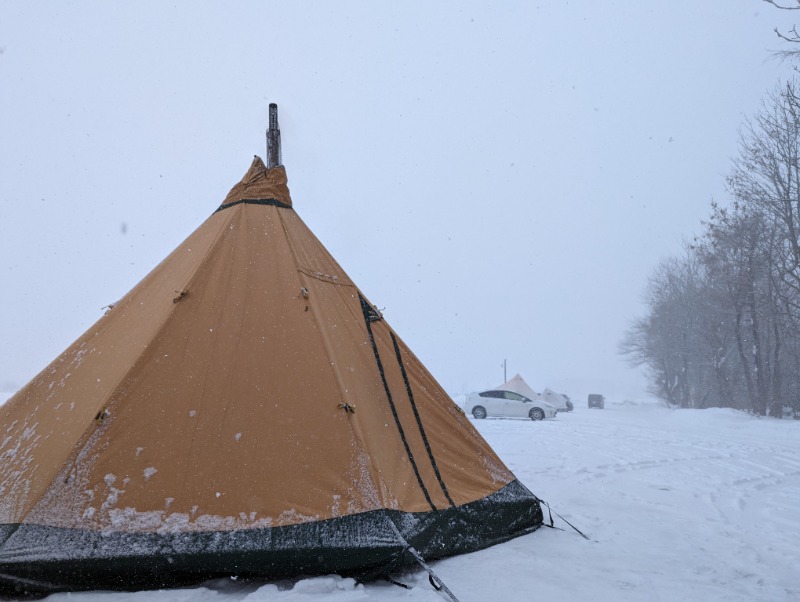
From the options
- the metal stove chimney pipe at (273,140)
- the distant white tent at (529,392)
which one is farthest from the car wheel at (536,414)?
the metal stove chimney pipe at (273,140)

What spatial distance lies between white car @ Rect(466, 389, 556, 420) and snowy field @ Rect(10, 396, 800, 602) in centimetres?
1397

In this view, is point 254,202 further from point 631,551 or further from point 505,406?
point 505,406

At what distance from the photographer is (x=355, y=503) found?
3.25 m

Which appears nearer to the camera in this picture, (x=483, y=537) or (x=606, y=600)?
(x=606, y=600)

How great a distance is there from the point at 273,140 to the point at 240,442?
125 inches

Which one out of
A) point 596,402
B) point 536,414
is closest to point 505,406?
point 536,414

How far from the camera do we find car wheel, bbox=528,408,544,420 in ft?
70.1

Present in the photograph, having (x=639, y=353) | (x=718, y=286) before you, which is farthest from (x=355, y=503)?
(x=639, y=353)

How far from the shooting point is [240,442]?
11.0 ft

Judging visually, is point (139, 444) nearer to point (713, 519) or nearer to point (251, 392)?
point (251, 392)

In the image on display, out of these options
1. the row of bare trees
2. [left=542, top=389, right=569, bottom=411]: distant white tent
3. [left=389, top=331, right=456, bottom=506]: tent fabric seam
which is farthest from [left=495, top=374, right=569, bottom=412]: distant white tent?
[left=389, top=331, right=456, bottom=506]: tent fabric seam

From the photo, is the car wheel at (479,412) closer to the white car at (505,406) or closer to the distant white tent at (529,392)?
the white car at (505,406)

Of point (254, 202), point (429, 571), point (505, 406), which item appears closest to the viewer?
point (429, 571)

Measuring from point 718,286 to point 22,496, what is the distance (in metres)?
32.3
